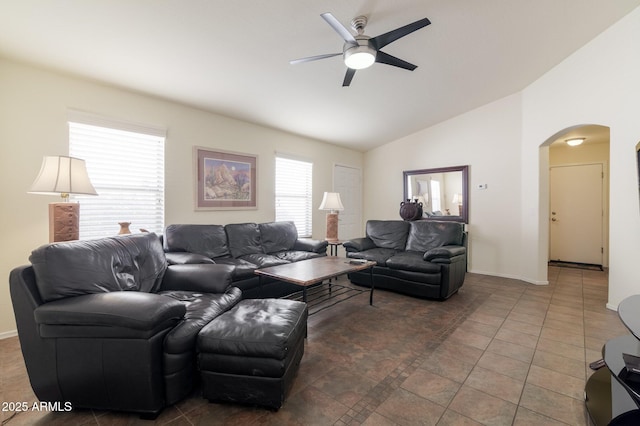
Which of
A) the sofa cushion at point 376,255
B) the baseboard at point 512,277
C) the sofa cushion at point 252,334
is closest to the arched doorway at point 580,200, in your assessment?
the baseboard at point 512,277

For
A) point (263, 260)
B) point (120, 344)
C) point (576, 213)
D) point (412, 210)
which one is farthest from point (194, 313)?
point (576, 213)

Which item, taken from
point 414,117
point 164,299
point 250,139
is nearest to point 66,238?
point 164,299

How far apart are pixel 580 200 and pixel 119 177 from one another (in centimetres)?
793

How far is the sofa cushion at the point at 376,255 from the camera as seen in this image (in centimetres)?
395

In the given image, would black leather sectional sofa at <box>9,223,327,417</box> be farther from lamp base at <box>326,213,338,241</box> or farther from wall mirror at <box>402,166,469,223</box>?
wall mirror at <box>402,166,469,223</box>

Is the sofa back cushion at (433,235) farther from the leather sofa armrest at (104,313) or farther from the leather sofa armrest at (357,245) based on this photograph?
the leather sofa armrest at (104,313)

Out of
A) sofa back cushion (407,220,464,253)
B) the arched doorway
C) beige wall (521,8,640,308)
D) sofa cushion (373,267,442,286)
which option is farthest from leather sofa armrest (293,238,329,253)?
the arched doorway

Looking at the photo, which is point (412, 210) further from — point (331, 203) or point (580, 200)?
point (580, 200)

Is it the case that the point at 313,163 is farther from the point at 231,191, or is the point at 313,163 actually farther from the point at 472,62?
the point at 472,62

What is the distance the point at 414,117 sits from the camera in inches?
196

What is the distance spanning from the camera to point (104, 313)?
4.84ft

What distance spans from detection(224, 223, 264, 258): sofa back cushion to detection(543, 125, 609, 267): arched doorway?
562cm

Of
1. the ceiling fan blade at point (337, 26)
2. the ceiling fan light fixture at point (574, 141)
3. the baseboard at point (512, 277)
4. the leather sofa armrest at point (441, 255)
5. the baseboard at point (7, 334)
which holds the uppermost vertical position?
the ceiling fan blade at point (337, 26)

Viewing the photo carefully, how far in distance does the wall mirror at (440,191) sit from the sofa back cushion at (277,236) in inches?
99.2
